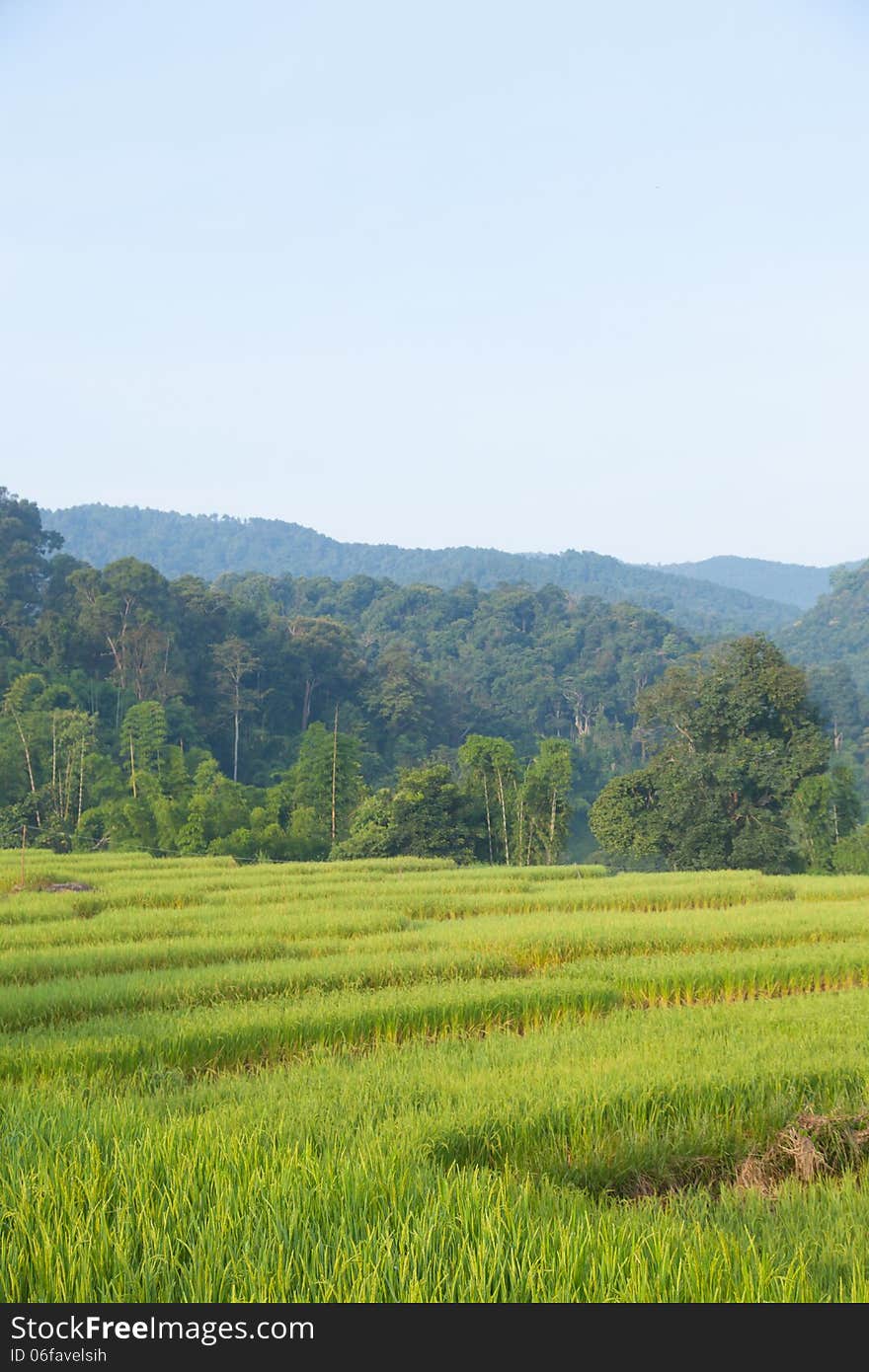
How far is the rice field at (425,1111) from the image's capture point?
11.4ft

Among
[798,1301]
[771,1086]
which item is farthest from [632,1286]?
[771,1086]

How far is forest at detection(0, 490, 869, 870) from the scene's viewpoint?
1358 inches

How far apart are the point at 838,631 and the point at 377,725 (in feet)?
214

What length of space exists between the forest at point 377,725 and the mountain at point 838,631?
21.6 metres

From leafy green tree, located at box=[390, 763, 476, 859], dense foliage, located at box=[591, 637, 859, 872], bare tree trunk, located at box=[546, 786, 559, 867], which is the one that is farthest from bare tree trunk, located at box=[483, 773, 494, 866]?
dense foliage, located at box=[591, 637, 859, 872]

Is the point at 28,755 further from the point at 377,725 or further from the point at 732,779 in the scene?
the point at 377,725

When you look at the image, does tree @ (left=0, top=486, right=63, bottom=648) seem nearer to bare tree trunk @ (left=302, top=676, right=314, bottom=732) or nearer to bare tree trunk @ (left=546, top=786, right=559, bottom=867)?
bare tree trunk @ (left=302, top=676, right=314, bottom=732)

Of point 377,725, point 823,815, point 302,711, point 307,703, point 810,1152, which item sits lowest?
point 823,815

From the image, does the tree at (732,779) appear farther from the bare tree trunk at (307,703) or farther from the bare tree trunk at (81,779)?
the bare tree trunk at (307,703)

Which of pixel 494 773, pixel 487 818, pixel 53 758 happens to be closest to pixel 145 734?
pixel 53 758

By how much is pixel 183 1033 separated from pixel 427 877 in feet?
51.2

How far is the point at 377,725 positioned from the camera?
58.3 m

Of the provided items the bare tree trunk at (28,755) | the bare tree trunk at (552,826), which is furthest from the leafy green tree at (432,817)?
the bare tree trunk at (28,755)

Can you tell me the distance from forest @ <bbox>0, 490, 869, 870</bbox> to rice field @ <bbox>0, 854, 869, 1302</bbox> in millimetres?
20520
